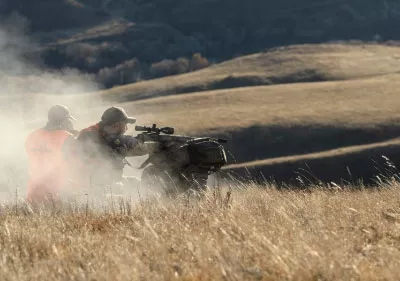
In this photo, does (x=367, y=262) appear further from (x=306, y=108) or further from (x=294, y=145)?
(x=306, y=108)

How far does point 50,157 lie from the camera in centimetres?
1282

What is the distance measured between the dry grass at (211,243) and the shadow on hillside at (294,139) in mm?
68004

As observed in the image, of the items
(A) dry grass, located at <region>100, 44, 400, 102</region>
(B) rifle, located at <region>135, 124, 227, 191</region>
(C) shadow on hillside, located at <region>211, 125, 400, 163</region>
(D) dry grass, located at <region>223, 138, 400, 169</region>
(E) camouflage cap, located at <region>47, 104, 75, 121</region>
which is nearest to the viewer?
(B) rifle, located at <region>135, 124, 227, 191</region>

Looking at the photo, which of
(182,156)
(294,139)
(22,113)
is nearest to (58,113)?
(182,156)

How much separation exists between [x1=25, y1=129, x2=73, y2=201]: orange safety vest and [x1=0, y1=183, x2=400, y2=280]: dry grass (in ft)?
9.69

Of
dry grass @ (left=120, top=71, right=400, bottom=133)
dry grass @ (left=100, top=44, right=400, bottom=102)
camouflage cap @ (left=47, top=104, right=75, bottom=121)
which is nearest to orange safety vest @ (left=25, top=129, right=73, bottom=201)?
camouflage cap @ (left=47, top=104, right=75, bottom=121)

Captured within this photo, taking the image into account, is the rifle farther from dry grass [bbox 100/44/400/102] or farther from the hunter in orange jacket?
dry grass [bbox 100/44/400/102]

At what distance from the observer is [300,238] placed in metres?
6.89

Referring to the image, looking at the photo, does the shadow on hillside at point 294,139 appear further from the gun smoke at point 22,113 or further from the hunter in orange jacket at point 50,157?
the hunter in orange jacket at point 50,157

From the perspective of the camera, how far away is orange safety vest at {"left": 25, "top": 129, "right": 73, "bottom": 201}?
1243 centimetres

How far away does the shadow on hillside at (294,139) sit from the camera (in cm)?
7900

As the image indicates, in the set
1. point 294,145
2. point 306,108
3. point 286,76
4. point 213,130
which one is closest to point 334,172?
point 294,145

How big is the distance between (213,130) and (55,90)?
79468mm

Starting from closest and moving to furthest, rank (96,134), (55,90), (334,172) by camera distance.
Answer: (96,134)
(334,172)
(55,90)
